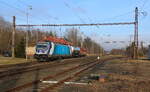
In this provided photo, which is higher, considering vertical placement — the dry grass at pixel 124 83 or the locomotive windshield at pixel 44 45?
the locomotive windshield at pixel 44 45

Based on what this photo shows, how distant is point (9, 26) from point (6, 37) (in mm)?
14624

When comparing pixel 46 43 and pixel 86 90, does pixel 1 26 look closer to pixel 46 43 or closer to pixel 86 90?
pixel 46 43

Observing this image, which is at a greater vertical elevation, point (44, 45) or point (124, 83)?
point (44, 45)

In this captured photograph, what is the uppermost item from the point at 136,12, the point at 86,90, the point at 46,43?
the point at 136,12

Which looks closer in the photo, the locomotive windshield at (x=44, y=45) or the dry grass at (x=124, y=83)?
the dry grass at (x=124, y=83)

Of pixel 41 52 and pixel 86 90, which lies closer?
pixel 86 90

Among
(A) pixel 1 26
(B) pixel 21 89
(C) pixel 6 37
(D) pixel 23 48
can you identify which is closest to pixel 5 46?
(C) pixel 6 37

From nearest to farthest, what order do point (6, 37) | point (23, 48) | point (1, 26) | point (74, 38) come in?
point (23, 48), point (6, 37), point (1, 26), point (74, 38)

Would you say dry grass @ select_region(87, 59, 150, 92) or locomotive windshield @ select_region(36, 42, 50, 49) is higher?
locomotive windshield @ select_region(36, 42, 50, 49)

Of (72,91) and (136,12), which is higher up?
(136,12)

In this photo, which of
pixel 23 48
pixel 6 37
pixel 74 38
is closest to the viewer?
pixel 23 48

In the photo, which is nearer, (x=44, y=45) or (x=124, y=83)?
(x=124, y=83)

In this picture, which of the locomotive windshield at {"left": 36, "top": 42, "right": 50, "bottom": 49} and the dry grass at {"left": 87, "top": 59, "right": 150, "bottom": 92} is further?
the locomotive windshield at {"left": 36, "top": 42, "right": 50, "bottom": 49}

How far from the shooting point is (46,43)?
4147 cm
